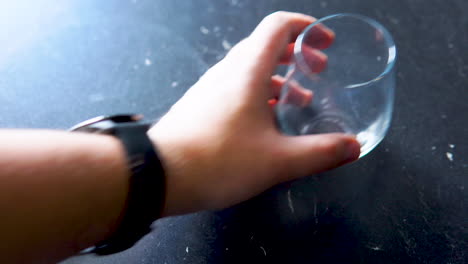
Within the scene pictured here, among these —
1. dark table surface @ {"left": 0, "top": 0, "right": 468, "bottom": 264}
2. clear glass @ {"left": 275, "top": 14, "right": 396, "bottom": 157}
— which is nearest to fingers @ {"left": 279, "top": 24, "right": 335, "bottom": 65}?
clear glass @ {"left": 275, "top": 14, "right": 396, "bottom": 157}

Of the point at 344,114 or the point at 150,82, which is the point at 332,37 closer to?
the point at 344,114

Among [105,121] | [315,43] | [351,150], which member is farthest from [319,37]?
[105,121]

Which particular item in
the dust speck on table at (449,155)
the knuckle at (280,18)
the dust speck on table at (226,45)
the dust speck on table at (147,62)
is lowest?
the dust speck on table at (449,155)

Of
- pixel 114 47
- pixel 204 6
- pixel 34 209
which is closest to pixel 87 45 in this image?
pixel 114 47

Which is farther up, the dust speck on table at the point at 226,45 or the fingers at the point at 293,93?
the dust speck on table at the point at 226,45

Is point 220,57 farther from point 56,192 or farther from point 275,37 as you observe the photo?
point 56,192

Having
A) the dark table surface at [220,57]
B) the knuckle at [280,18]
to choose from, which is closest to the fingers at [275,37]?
the knuckle at [280,18]

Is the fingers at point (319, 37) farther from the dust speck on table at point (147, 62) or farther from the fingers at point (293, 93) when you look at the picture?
the dust speck on table at point (147, 62)
